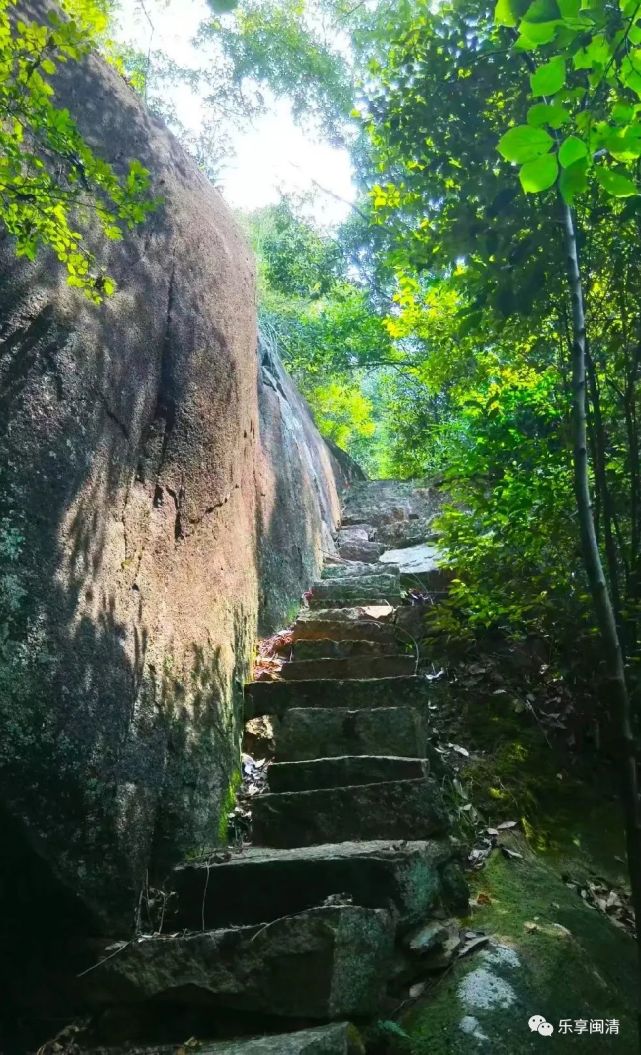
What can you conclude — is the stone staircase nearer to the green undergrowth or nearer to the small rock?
the small rock

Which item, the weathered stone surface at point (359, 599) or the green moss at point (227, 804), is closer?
the green moss at point (227, 804)

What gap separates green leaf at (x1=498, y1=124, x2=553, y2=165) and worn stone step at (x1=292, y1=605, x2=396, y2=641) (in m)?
4.45

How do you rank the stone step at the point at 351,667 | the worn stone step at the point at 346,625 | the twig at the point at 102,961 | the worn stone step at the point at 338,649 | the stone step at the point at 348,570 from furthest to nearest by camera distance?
the stone step at the point at 348,570, the worn stone step at the point at 346,625, the worn stone step at the point at 338,649, the stone step at the point at 351,667, the twig at the point at 102,961

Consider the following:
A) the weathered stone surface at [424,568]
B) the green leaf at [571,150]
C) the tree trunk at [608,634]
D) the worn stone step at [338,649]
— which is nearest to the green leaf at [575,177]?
the green leaf at [571,150]

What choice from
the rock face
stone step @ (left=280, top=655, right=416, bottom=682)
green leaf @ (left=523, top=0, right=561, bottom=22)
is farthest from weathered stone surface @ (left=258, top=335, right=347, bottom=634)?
green leaf @ (left=523, top=0, right=561, bottom=22)

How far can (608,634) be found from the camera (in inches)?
90.8

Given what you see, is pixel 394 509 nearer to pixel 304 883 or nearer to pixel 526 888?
pixel 526 888

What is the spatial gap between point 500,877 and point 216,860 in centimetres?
139

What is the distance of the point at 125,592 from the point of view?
3090mm

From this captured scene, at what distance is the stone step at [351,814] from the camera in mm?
3141

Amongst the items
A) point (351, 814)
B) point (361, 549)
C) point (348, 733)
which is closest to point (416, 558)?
point (361, 549)

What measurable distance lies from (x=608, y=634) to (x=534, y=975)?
136 cm

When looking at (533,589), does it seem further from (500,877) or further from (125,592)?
(125,592)

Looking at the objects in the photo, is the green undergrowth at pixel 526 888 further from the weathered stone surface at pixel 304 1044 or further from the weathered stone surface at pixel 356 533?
the weathered stone surface at pixel 356 533
